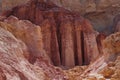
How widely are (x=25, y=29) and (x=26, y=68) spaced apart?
12.8ft

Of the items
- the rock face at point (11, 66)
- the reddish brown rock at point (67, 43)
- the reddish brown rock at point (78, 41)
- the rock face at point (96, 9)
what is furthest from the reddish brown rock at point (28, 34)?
the rock face at point (96, 9)

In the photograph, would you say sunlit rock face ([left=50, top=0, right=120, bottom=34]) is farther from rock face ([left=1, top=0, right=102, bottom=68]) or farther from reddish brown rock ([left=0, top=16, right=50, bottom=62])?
reddish brown rock ([left=0, top=16, right=50, bottom=62])

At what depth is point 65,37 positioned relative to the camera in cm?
2100

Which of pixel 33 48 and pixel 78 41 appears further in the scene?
pixel 78 41

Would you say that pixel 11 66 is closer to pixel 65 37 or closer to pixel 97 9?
pixel 65 37

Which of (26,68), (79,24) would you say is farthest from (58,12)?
(26,68)

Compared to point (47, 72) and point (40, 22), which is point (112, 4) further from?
point (47, 72)

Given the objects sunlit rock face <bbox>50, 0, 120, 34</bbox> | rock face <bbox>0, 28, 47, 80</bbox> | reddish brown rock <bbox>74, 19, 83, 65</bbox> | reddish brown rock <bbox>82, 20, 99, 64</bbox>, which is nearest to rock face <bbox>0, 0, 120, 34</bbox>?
sunlit rock face <bbox>50, 0, 120, 34</bbox>

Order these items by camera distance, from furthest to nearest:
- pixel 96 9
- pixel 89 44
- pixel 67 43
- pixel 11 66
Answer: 1. pixel 96 9
2. pixel 89 44
3. pixel 67 43
4. pixel 11 66

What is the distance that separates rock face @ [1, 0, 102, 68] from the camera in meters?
20.4

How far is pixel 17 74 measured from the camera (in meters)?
5.07

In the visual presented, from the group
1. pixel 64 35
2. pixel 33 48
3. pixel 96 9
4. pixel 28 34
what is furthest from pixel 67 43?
pixel 33 48

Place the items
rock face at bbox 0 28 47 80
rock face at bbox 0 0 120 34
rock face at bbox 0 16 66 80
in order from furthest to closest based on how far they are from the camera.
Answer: rock face at bbox 0 0 120 34, rock face at bbox 0 16 66 80, rock face at bbox 0 28 47 80

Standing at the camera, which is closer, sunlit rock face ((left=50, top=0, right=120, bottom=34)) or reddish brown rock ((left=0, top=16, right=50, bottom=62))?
reddish brown rock ((left=0, top=16, right=50, bottom=62))
